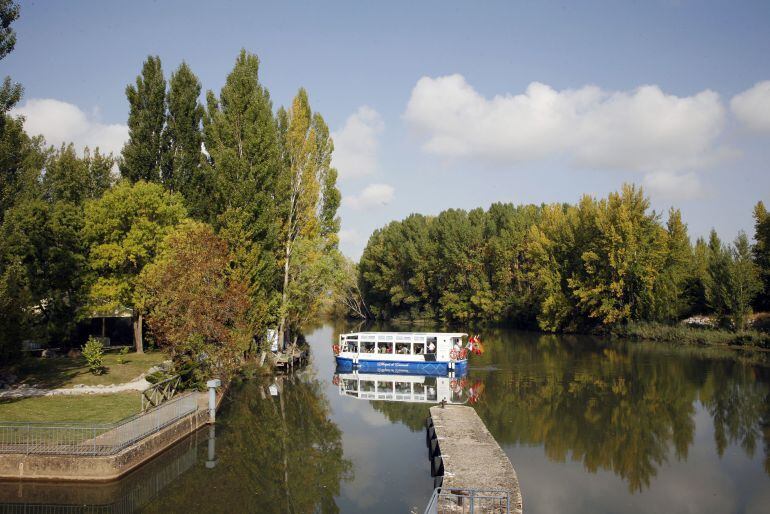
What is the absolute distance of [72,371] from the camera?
3684 cm

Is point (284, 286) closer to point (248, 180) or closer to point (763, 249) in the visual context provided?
point (248, 180)

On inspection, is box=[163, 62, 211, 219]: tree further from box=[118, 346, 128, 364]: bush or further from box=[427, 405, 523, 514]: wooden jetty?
box=[427, 405, 523, 514]: wooden jetty

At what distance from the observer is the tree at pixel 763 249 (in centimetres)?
6206

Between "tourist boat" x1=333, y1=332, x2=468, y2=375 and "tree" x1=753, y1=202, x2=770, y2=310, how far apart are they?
36525 mm

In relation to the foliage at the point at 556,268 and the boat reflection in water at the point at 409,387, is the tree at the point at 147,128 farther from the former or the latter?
the foliage at the point at 556,268

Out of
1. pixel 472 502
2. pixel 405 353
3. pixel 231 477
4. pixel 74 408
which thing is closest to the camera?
pixel 472 502

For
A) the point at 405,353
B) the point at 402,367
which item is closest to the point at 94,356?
the point at 402,367

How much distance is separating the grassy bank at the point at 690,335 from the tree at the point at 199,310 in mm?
47205

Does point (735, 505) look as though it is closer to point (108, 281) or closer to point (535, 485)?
point (535, 485)

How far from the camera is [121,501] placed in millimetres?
18906

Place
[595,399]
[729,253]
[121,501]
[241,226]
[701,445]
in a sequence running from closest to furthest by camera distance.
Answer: [121,501], [701,445], [595,399], [241,226], [729,253]

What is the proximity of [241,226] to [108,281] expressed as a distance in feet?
40.0

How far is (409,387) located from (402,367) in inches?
234

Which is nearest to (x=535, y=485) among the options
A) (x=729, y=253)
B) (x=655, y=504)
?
(x=655, y=504)
